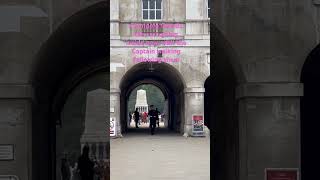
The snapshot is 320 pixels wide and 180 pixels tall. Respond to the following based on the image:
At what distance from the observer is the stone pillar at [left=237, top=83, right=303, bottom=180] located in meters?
10.3

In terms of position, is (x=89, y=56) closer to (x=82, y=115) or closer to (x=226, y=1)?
(x=82, y=115)

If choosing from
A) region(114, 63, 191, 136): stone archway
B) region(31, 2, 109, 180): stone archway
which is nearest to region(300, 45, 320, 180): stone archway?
region(114, 63, 191, 136): stone archway

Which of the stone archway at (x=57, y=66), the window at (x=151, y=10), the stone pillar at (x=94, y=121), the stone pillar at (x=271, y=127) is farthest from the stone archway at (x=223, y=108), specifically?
the stone pillar at (x=94, y=121)

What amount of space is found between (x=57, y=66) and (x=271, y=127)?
4.61m

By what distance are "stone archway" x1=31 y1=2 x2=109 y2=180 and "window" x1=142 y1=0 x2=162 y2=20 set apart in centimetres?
84

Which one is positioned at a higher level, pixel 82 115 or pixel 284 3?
pixel 284 3

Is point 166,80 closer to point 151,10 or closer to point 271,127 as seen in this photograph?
point 271,127

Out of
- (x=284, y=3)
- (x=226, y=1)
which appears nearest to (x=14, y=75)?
(x=226, y=1)

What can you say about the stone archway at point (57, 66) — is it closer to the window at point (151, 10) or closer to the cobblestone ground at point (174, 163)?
the window at point (151, 10)

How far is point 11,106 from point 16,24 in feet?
4.18

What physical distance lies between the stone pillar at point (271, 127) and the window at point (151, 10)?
72.6 inches

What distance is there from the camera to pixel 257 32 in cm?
→ 1041

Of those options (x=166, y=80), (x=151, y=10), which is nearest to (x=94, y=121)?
(x=166, y=80)

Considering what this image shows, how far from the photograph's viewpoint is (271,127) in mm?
10352
